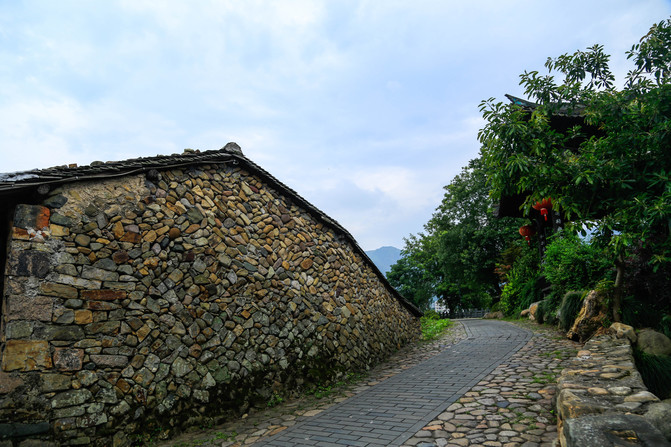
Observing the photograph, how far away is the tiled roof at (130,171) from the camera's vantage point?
4336 mm

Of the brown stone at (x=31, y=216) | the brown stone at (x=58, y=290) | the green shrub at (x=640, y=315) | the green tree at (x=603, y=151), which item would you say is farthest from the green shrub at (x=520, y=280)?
the brown stone at (x=31, y=216)

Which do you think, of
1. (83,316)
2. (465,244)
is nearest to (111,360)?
(83,316)

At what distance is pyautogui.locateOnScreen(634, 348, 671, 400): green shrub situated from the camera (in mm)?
5074

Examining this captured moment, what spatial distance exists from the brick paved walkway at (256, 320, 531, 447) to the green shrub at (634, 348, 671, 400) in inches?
83.8

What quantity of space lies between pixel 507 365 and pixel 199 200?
19.5ft

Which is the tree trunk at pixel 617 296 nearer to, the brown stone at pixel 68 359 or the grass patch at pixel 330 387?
the grass patch at pixel 330 387

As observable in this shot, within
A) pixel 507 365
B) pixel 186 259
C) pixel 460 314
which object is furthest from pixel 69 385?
pixel 460 314

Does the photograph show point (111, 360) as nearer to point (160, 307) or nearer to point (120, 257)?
point (160, 307)

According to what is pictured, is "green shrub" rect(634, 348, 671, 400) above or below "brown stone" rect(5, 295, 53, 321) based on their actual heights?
below

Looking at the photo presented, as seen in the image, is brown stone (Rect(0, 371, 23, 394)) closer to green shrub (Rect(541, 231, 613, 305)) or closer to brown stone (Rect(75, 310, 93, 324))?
brown stone (Rect(75, 310, 93, 324))

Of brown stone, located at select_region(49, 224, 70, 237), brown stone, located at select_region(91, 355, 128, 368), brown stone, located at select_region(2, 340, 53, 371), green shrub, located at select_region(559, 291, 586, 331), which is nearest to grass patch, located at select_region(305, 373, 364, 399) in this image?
brown stone, located at select_region(91, 355, 128, 368)

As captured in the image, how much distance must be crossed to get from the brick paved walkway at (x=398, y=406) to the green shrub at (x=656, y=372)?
2.13m

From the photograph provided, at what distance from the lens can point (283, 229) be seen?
726 cm

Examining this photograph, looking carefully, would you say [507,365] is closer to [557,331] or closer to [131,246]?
[557,331]
